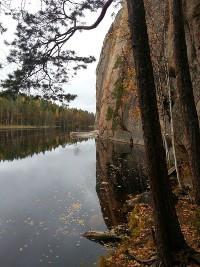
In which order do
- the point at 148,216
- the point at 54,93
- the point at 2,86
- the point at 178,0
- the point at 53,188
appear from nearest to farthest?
1. the point at 2,86
2. the point at 54,93
3. the point at 178,0
4. the point at 148,216
5. the point at 53,188

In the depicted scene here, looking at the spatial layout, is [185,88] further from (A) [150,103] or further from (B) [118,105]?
(B) [118,105]

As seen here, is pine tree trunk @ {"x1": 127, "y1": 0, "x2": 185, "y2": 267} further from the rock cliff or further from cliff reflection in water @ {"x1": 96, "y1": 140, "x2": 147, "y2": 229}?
the rock cliff

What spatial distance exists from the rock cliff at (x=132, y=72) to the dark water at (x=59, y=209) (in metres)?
4.41

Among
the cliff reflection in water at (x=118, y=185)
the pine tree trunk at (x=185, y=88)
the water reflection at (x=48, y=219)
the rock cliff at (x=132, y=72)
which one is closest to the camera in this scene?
the pine tree trunk at (x=185, y=88)

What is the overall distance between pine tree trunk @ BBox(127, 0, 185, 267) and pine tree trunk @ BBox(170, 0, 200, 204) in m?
3.63


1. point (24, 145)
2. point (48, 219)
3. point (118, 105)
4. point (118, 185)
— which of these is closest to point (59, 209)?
point (48, 219)

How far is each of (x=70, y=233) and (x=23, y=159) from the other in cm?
2741

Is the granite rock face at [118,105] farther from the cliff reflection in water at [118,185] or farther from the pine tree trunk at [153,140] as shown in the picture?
the pine tree trunk at [153,140]

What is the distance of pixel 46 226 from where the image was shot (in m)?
14.2

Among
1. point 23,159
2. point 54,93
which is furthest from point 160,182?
point 23,159

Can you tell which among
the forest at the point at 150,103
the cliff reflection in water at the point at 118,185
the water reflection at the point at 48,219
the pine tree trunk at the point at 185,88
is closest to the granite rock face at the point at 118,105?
the cliff reflection in water at the point at 118,185

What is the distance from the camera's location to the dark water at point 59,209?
1127 cm

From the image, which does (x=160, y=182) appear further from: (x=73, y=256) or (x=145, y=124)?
(x=73, y=256)

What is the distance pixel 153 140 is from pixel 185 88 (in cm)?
406
